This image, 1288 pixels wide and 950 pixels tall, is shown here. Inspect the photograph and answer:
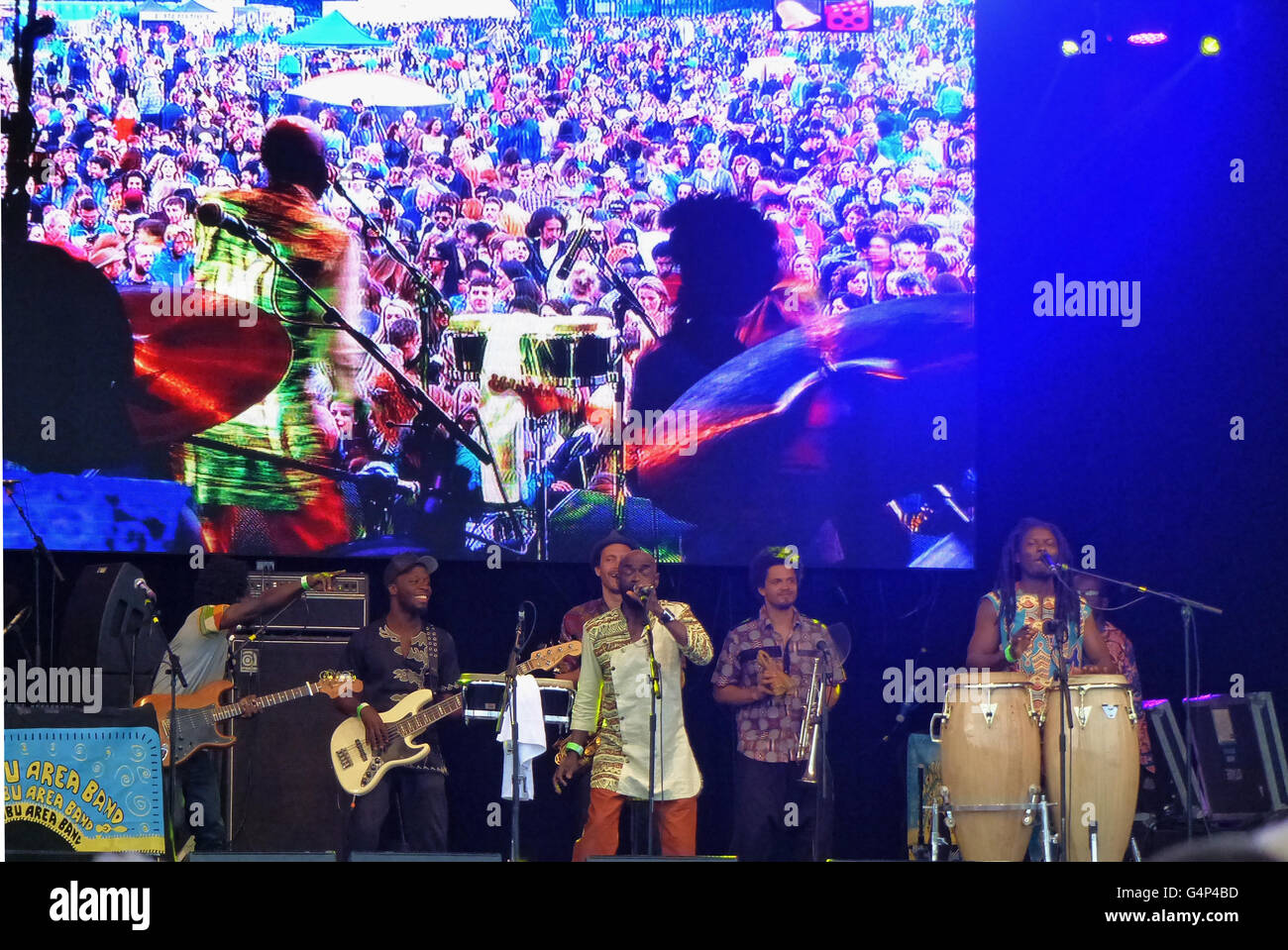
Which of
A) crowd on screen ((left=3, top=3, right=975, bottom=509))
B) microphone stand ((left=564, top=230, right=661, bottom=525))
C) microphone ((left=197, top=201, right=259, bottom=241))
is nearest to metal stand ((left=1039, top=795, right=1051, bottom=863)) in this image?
crowd on screen ((left=3, top=3, right=975, bottom=509))

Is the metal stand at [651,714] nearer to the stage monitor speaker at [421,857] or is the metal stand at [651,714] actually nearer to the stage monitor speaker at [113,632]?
the stage monitor speaker at [421,857]

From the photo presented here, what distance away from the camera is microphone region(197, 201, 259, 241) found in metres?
8.60

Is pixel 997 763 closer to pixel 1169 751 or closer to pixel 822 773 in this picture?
pixel 822 773

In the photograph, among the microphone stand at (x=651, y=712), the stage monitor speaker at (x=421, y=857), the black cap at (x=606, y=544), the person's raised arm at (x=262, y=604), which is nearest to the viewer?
the stage monitor speaker at (x=421, y=857)

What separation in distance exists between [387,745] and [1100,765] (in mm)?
3187

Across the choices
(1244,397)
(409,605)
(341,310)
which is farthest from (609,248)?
(1244,397)

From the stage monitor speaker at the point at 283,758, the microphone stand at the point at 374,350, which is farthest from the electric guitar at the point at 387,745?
the microphone stand at the point at 374,350

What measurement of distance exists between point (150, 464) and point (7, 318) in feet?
3.44

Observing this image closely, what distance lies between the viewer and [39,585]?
8.67 metres

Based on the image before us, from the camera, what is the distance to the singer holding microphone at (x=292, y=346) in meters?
8.52

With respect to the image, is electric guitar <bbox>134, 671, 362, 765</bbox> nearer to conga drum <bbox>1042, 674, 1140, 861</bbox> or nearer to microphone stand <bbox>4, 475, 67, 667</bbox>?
microphone stand <bbox>4, 475, 67, 667</bbox>

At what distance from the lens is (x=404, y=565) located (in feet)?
26.3

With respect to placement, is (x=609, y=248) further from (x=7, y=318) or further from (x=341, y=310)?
(x=7, y=318)
